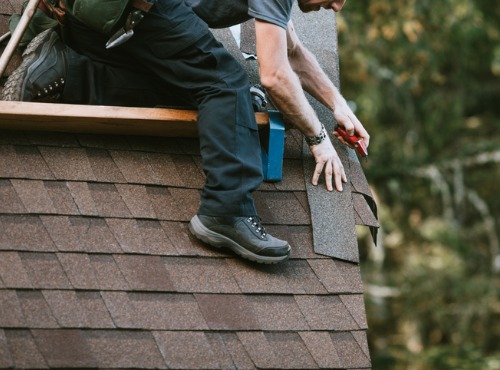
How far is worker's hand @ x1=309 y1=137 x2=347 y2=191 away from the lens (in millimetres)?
3494

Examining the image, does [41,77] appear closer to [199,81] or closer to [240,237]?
[199,81]

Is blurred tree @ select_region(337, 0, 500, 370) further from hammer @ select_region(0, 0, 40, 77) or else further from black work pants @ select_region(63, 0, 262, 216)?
hammer @ select_region(0, 0, 40, 77)

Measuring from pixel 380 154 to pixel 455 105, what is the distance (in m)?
0.87

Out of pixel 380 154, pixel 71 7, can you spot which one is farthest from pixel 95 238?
pixel 380 154

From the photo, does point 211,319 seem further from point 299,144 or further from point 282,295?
point 299,144

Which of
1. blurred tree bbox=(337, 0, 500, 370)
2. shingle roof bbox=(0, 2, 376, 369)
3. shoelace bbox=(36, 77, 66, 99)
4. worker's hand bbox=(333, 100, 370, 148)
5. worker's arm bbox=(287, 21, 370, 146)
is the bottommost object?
blurred tree bbox=(337, 0, 500, 370)

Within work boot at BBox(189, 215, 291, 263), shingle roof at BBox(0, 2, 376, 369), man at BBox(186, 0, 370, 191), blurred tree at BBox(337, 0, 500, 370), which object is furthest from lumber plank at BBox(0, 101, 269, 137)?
blurred tree at BBox(337, 0, 500, 370)

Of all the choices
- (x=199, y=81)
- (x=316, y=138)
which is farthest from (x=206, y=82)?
(x=316, y=138)

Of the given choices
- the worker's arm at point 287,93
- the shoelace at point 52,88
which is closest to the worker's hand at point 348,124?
the worker's arm at point 287,93

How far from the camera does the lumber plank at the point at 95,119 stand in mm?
3096

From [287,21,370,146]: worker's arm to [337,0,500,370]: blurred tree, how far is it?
13.0 ft

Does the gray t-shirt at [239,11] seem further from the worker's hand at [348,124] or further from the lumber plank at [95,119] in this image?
the worker's hand at [348,124]

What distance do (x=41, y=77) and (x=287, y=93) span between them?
2.95 feet

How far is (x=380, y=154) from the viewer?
28.6ft
